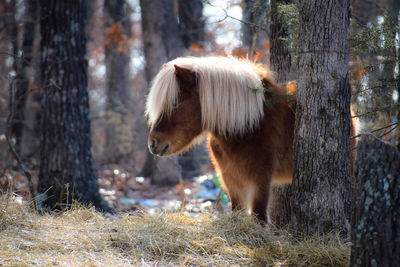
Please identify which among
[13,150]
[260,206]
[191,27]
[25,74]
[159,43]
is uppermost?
[191,27]

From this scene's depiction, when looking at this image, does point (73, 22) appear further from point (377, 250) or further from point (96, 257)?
point (377, 250)

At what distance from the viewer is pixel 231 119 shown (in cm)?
372

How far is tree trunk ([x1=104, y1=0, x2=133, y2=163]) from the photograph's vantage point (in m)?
13.1

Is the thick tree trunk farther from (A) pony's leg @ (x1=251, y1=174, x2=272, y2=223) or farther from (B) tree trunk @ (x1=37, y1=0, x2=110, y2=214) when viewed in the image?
(B) tree trunk @ (x1=37, y1=0, x2=110, y2=214)

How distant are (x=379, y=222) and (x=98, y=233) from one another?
2.29 m

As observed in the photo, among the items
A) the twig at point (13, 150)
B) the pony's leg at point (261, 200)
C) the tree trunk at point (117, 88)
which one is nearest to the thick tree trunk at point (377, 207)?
the pony's leg at point (261, 200)

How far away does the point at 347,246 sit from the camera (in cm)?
292

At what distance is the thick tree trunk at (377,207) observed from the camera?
2.23m

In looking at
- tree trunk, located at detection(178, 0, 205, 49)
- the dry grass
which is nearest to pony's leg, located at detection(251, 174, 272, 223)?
the dry grass

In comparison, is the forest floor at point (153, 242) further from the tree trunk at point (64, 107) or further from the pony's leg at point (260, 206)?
the tree trunk at point (64, 107)

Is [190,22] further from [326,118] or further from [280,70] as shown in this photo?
[326,118]

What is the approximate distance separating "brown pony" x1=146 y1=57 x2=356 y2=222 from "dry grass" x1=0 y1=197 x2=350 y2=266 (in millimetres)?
459

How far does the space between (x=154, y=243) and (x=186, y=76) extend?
5.44 ft

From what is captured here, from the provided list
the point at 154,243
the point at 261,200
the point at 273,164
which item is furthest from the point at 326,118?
the point at 154,243
